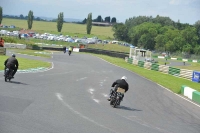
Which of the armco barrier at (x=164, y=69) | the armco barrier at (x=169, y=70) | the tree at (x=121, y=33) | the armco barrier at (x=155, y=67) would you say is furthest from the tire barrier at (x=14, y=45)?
the tree at (x=121, y=33)

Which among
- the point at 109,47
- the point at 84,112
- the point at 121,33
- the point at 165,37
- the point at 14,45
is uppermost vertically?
the point at 121,33

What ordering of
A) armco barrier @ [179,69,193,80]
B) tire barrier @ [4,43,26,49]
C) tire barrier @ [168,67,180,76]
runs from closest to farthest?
armco barrier @ [179,69,193,80] < tire barrier @ [168,67,180,76] < tire barrier @ [4,43,26,49]

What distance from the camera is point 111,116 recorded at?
15781 mm

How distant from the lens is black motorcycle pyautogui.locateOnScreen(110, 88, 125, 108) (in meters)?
18.5

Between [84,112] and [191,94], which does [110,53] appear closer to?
[191,94]

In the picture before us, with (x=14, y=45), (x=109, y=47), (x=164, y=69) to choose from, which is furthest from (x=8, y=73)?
(x=109, y=47)

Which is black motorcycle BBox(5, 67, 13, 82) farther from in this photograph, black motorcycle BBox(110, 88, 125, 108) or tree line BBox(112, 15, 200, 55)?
tree line BBox(112, 15, 200, 55)

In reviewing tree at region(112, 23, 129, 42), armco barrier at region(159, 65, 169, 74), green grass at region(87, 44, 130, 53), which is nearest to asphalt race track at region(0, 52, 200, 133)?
armco barrier at region(159, 65, 169, 74)

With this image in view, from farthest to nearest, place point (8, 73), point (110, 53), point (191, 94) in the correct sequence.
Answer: point (110, 53)
point (191, 94)
point (8, 73)

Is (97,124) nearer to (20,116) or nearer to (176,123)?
(20,116)

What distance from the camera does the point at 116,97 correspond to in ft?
60.7

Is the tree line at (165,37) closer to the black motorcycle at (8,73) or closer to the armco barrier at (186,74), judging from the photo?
the armco barrier at (186,74)

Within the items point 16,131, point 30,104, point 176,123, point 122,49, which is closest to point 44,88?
point 30,104

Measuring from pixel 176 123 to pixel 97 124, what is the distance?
4032 millimetres
